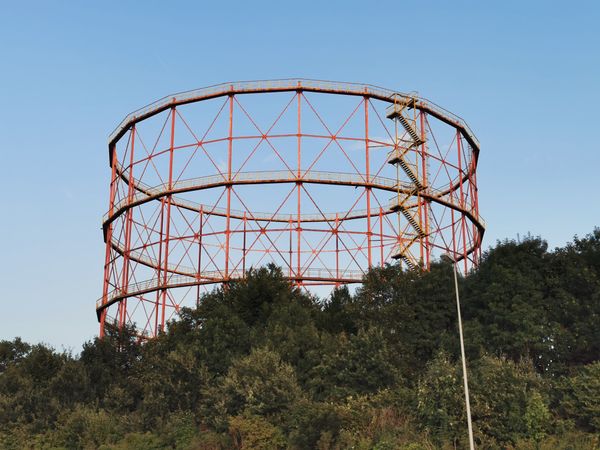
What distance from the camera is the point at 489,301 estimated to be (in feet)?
102

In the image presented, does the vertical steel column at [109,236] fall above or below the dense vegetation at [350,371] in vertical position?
above

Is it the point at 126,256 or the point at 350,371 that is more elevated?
the point at 126,256

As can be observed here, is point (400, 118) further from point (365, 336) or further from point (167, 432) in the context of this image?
point (167, 432)

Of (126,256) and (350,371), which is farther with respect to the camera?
(126,256)

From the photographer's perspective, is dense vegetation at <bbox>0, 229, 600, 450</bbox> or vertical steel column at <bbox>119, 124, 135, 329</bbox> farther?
vertical steel column at <bbox>119, 124, 135, 329</bbox>

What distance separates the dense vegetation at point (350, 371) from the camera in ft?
79.8

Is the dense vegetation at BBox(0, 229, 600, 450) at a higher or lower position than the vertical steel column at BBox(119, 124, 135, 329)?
lower

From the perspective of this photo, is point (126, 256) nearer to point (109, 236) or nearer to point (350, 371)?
point (109, 236)

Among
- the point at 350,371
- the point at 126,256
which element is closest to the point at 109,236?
the point at 126,256

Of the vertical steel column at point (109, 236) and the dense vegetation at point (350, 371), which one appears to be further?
the vertical steel column at point (109, 236)

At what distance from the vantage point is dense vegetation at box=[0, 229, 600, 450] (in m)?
24.3

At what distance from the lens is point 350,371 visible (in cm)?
2830

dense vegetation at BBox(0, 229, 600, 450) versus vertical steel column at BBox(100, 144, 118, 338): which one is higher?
vertical steel column at BBox(100, 144, 118, 338)

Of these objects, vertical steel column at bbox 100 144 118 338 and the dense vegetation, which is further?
vertical steel column at bbox 100 144 118 338
